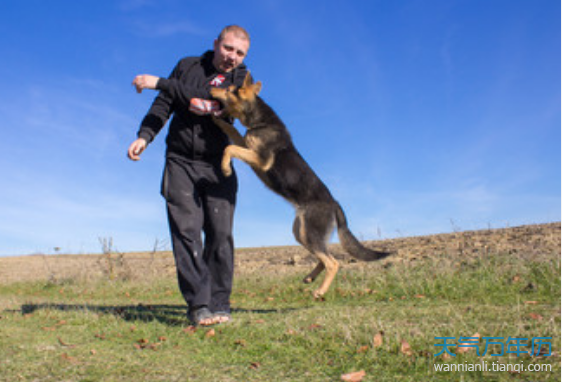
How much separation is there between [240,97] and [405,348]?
3.21 meters

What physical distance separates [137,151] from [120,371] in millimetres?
2209

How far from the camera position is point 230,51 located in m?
4.60

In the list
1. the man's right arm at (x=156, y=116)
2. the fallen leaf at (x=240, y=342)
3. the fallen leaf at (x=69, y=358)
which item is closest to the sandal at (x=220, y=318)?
the fallen leaf at (x=240, y=342)

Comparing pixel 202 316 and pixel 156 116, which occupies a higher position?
pixel 156 116

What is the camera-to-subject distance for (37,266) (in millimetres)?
15422

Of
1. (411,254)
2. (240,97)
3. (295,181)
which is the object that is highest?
(240,97)

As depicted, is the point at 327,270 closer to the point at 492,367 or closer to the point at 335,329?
the point at 335,329

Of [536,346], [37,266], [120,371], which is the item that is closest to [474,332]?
[536,346]

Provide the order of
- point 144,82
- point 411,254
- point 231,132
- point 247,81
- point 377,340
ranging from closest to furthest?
point 377,340 < point 144,82 < point 231,132 < point 247,81 < point 411,254

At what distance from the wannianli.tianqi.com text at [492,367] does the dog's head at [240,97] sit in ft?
10.9

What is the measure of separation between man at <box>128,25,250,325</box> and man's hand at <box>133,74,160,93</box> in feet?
0.03

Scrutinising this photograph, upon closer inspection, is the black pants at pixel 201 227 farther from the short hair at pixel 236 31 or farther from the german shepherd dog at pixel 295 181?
the short hair at pixel 236 31

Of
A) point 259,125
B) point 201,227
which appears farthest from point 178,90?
point 201,227

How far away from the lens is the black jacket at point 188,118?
183 inches
